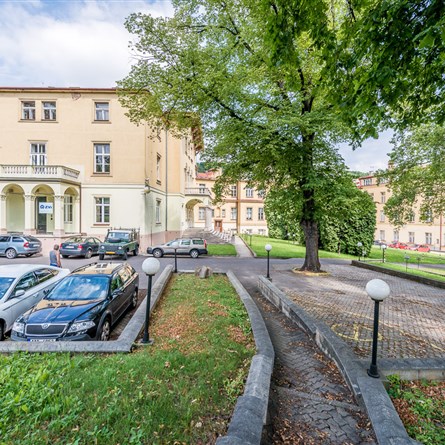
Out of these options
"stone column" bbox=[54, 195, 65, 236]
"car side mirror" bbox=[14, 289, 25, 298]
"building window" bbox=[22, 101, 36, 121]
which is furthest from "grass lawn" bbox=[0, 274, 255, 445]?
"building window" bbox=[22, 101, 36, 121]

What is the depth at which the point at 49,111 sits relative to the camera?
882 inches

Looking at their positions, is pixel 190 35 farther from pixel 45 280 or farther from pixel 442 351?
pixel 442 351

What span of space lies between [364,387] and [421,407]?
0.67 metres

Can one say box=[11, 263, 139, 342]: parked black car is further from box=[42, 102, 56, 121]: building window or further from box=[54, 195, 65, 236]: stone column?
box=[42, 102, 56, 121]: building window

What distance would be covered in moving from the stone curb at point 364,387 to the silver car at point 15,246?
18.3 meters

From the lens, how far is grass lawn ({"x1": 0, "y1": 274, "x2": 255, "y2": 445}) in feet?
9.20

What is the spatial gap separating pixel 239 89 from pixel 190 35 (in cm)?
357

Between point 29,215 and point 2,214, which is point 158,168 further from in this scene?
point 2,214

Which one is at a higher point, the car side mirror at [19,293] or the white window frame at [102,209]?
the white window frame at [102,209]

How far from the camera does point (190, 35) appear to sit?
11.7m

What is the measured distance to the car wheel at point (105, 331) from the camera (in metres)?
5.65

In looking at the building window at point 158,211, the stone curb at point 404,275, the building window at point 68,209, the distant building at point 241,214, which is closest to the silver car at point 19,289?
the stone curb at point 404,275

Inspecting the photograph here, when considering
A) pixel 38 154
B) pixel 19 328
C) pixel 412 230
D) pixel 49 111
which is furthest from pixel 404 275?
pixel 412 230

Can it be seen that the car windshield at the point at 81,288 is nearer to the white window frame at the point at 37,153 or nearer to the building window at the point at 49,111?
the white window frame at the point at 37,153
